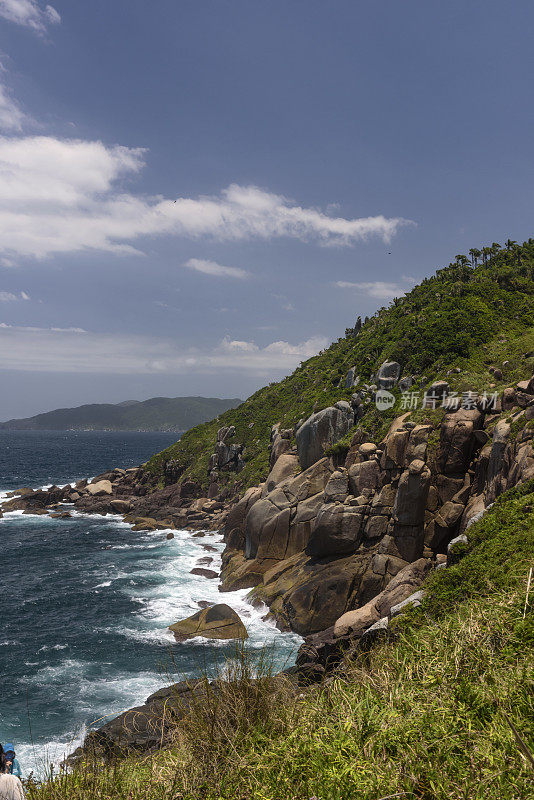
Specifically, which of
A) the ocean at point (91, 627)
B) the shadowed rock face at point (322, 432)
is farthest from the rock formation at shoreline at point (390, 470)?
the ocean at point (91, 627)

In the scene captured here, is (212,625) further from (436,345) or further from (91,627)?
(436,345)

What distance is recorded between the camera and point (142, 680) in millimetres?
24047

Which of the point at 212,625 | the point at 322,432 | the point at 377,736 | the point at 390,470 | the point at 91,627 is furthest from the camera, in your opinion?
the point at 322,432

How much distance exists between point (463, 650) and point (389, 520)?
2296cm

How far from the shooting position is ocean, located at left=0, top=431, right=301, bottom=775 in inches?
827

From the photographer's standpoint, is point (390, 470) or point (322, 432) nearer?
point (390, 470)

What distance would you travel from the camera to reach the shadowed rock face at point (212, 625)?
89.0 ft

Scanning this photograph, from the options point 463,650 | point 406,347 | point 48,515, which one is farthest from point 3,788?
point 48,515

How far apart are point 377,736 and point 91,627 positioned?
107ft

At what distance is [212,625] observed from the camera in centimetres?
2784

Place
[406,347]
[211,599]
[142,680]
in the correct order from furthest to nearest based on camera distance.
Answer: [406,347], [211,599], [142,680]

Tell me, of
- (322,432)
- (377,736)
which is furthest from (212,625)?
(377,736)

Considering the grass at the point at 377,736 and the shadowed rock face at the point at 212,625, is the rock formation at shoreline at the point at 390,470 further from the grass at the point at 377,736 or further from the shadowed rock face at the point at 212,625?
the grass at the point at 377,736

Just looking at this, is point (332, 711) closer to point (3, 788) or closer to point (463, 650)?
point (463, 650)
